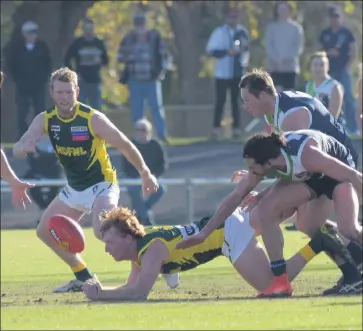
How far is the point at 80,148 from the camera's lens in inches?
549

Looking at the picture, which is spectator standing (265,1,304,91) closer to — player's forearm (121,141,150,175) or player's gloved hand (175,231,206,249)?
player's forearm (121,141,150,175)

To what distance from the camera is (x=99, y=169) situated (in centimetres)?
1407

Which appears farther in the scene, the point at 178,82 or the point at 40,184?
the point at 178,82

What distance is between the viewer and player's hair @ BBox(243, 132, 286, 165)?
11.6 meters

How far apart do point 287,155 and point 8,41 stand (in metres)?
17.4

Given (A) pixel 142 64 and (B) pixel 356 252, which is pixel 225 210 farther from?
(A) pixel 142 64

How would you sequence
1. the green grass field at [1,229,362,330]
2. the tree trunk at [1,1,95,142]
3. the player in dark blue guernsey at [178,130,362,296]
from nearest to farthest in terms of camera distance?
the green grass field at [1,229,362,330], the player in dark blue guernsey at [178,130,362,296], the tree trunk at [1,1,95,142]

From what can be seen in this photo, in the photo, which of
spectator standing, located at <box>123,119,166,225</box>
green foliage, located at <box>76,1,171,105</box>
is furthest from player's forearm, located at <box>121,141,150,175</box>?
green foliage, located at <box>76,1,171,105</box>

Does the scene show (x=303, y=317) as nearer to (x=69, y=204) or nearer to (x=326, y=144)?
(x=326, y=144)

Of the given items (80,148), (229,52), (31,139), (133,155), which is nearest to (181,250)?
(133,155)

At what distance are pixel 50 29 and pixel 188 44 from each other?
727cm

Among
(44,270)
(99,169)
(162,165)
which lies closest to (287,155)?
(99,169)

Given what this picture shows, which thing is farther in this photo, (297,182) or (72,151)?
(72,151)

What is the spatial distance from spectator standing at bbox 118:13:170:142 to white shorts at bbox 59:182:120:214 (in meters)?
12.1
